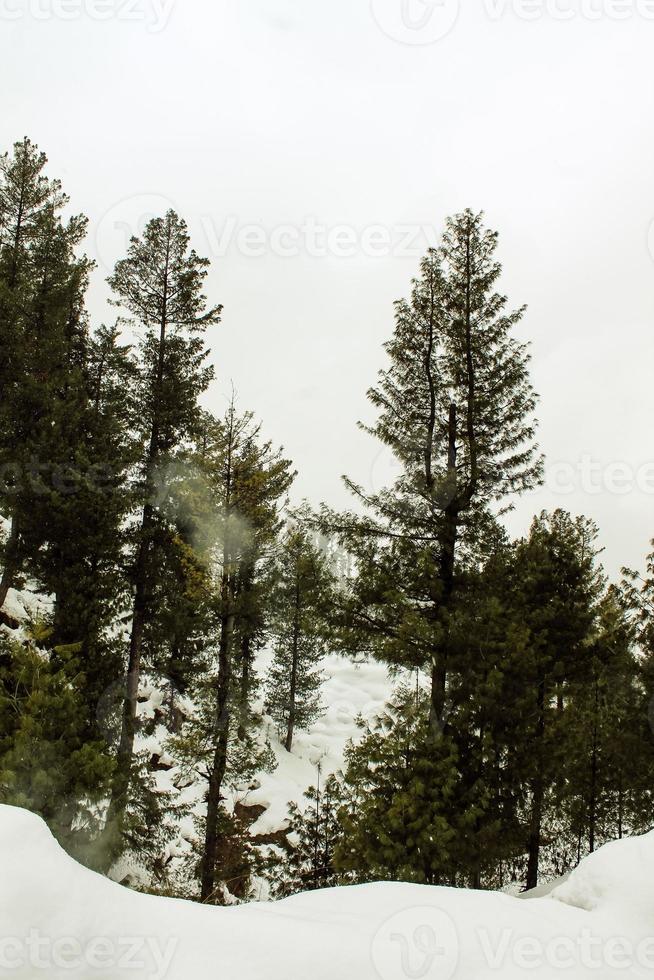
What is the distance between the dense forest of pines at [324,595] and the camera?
30.9 ft

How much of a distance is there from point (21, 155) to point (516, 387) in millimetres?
17973

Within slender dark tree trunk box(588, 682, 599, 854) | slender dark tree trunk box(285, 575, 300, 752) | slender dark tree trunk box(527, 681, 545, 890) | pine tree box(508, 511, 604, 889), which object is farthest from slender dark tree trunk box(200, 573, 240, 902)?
slender dark tree trunk box(285, 575, 300, 752)

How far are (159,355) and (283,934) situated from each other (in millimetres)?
14226

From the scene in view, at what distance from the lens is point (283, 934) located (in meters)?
3.91

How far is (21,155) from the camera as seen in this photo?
60.3ft

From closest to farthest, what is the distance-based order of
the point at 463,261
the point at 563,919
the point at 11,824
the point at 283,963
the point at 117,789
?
the point at 283,963
the point at 11,824
the point at 563,919
the point at 117,789
the point at 463,261

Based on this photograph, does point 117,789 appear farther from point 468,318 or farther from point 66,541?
point 468,318

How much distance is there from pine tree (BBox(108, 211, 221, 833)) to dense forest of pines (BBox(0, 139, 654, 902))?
0.23 ft

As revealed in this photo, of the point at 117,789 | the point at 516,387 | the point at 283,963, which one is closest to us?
the point at 283,963

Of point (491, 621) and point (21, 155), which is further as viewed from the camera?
point (21, 155)

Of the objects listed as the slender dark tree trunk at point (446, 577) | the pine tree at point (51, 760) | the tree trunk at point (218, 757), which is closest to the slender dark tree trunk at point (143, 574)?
the tree trunk at point (218, 757)

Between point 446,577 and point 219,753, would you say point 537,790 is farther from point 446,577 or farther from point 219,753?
point 219,753

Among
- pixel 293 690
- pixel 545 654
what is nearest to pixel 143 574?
pixel 545 654

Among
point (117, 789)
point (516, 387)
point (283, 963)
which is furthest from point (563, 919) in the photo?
point (516, 387)
